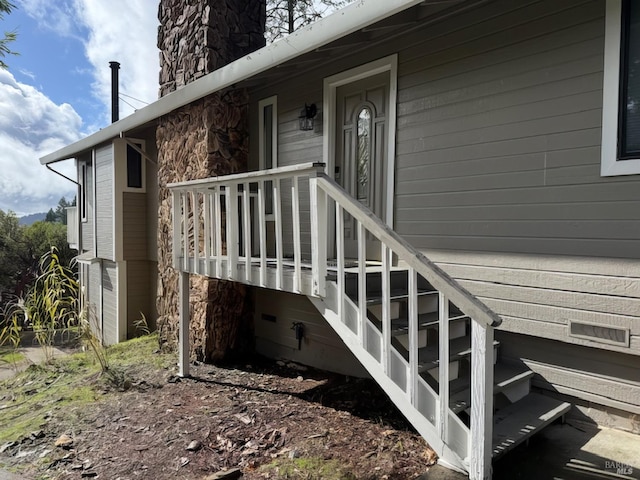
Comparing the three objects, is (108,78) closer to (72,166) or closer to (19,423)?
(72,166)

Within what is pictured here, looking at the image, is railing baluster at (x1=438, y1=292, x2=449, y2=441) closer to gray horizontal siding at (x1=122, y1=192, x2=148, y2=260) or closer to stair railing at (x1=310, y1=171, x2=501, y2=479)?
stair railing at (x1=310, y1=171, x2=501, y2=479)

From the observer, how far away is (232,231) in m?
3.54

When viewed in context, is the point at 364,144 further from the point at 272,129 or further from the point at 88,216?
the point at 88,216

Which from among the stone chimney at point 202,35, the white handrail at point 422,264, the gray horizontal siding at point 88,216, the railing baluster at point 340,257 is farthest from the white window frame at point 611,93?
the gray horizontal siding at point 88,216

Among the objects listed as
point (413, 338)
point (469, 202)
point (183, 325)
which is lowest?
point (183, 325)

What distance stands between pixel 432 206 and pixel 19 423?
13.9 feet

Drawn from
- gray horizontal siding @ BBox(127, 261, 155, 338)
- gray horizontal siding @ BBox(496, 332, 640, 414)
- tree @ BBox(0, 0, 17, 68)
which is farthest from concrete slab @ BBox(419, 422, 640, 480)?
gray horizontal siding @ BBox(127, 261, 155, 338)

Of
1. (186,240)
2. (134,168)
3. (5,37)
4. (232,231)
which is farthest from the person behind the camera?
(134,168)

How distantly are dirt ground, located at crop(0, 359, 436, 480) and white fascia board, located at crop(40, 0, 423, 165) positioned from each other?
3.07m

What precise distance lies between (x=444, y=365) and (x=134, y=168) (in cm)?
802

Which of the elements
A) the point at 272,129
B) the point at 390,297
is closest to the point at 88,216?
the point at 272,129

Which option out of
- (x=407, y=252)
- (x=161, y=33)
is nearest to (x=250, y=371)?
(x=407, y=252)

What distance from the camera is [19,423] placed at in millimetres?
3781

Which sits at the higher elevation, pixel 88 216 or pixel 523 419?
pixel 88 216
